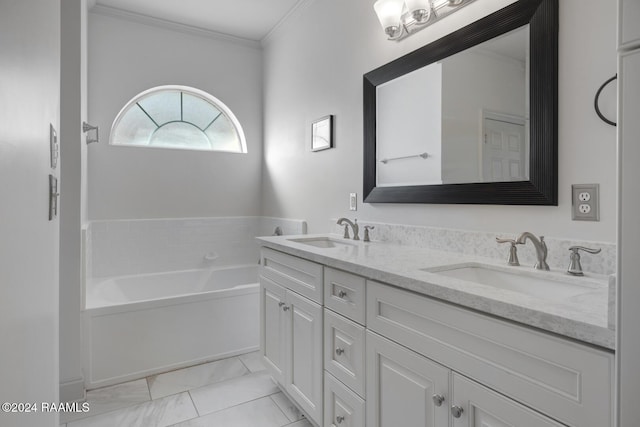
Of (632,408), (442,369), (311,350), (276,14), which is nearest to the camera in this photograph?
(632,408)

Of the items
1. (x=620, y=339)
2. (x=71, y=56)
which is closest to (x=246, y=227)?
(x=71, y=56)

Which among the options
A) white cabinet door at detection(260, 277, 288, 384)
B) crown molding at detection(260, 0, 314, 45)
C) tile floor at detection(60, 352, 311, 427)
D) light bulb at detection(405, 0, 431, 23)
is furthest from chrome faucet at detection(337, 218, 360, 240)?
crown molding at detection(260, 0, 314, 45)

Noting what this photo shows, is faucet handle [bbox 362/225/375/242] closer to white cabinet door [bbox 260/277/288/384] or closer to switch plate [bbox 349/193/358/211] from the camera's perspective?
switch plate [bbox 349/193/358/211]

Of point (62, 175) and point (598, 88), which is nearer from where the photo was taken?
point (598, 88)

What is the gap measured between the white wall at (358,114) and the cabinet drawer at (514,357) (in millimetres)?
590

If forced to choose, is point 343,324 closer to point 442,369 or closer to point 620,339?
point 442,369

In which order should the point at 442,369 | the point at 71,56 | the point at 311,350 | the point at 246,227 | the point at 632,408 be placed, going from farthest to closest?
the point at 246,227 → the point at 71,56 → the point at 311,350 → the point at 442,369 → the point at 632,408

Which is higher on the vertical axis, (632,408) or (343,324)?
(632,408)

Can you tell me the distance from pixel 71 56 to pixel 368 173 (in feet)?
5.97

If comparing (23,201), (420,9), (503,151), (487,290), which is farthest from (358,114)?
(23,201)

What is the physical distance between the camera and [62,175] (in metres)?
2.03

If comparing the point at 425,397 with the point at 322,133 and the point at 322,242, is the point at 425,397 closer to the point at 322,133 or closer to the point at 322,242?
the point at 322,242

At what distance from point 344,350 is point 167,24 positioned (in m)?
3.15

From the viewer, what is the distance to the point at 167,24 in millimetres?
3148
